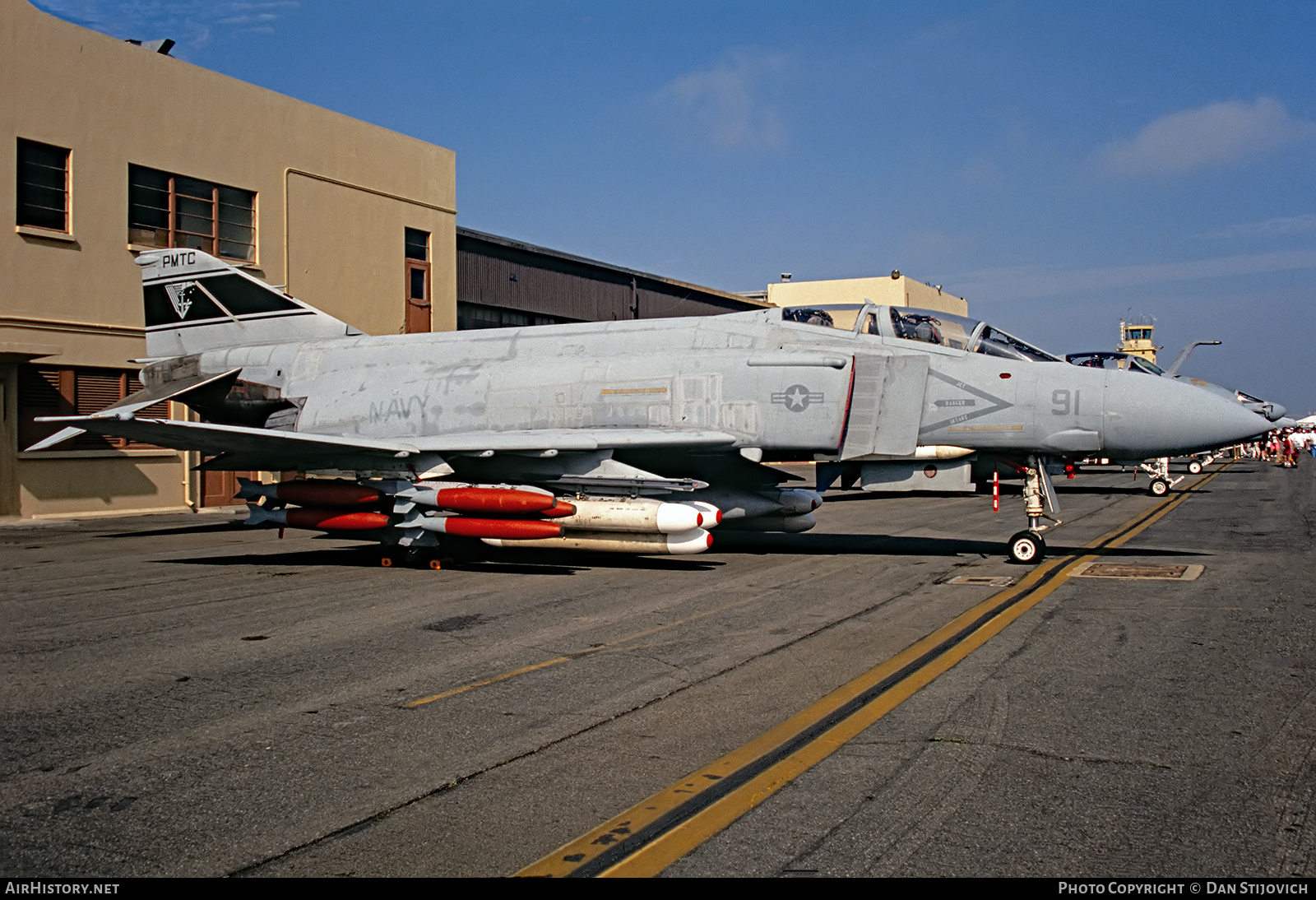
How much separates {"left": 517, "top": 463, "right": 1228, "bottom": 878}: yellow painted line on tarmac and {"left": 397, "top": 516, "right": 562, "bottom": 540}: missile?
5026 millimetres

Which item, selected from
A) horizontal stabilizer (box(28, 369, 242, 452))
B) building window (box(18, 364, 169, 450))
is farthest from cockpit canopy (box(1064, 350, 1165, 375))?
building window (box(18, 364, 169, 450))

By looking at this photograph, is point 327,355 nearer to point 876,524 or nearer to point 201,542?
point 201,542

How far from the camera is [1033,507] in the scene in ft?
39.0

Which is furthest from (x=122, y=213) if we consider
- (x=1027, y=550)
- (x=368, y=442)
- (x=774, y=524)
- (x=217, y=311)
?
(x=1027, y=550)

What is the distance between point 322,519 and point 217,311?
18.1 ft

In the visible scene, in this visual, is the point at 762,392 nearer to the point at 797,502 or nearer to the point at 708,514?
the point at 797,502

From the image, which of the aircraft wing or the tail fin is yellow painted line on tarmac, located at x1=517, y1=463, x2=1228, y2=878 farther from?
the tail fin

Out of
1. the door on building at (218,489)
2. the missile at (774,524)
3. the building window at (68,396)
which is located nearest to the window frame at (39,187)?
the building window at (68,396)

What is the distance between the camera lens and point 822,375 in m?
12.1

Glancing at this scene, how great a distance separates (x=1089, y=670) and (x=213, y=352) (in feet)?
45.5

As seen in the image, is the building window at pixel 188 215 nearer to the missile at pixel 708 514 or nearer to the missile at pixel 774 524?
the missile at pixel 774 524

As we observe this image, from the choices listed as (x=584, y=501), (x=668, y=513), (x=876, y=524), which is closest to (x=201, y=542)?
(x=584, y=501)

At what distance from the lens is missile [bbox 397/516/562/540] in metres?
11.4
